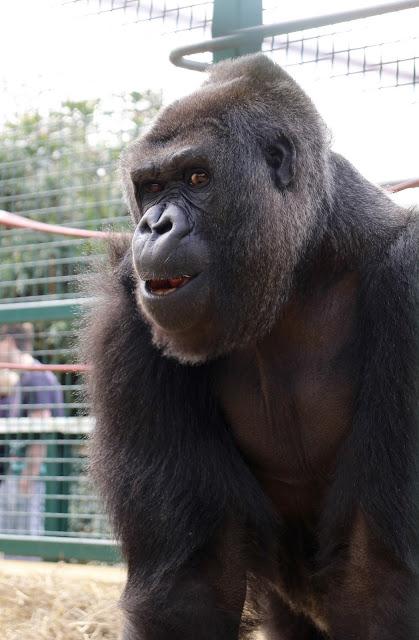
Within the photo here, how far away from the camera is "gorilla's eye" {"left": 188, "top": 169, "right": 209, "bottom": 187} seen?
327 centimetres

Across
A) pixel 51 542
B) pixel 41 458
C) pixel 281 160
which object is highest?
pixel 281 160

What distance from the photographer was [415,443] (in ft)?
10.0

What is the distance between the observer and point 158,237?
3.09m

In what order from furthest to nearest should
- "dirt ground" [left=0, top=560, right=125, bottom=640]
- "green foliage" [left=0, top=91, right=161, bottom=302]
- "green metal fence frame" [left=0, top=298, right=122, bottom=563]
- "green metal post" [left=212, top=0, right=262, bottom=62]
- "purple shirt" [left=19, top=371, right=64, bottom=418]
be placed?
"purple shirt" [left=19, top=371, right=64, bottom=418]
"green foliage" [left=0, top=91, right=161, bottom=302]
"green metal fence frame" [left=0, top=298, right=122, bottom=563]
"dirt ground" [left=0, top=560, right=125, bottom=640]
"green metal post" [left=212, top=0, right=262, bottom=62]

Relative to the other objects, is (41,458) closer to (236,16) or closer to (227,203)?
(236,16)

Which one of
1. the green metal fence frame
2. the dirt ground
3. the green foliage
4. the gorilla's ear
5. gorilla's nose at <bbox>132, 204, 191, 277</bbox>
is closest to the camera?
gorilla's nose at <bbox>132, 204, 191, 277</bbox>

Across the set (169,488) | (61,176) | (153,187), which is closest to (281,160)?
(153,187)

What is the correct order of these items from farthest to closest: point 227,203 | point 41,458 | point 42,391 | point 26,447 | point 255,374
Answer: point 26,447 → point 42,391 → point 41,458 → point 255,374 → point 227,203

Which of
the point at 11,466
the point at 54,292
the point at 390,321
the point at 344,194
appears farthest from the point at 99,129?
the point at 390,321

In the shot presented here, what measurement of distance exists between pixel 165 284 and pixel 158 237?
165 mm

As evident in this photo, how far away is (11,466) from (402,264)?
6601 millimetres

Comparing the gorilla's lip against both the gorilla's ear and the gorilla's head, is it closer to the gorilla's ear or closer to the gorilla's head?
the gorilla's head

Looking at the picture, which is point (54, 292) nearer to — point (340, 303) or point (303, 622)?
point (303, 622)

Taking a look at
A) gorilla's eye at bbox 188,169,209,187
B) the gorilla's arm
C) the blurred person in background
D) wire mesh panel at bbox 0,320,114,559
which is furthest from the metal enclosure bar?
the blurred person in background
